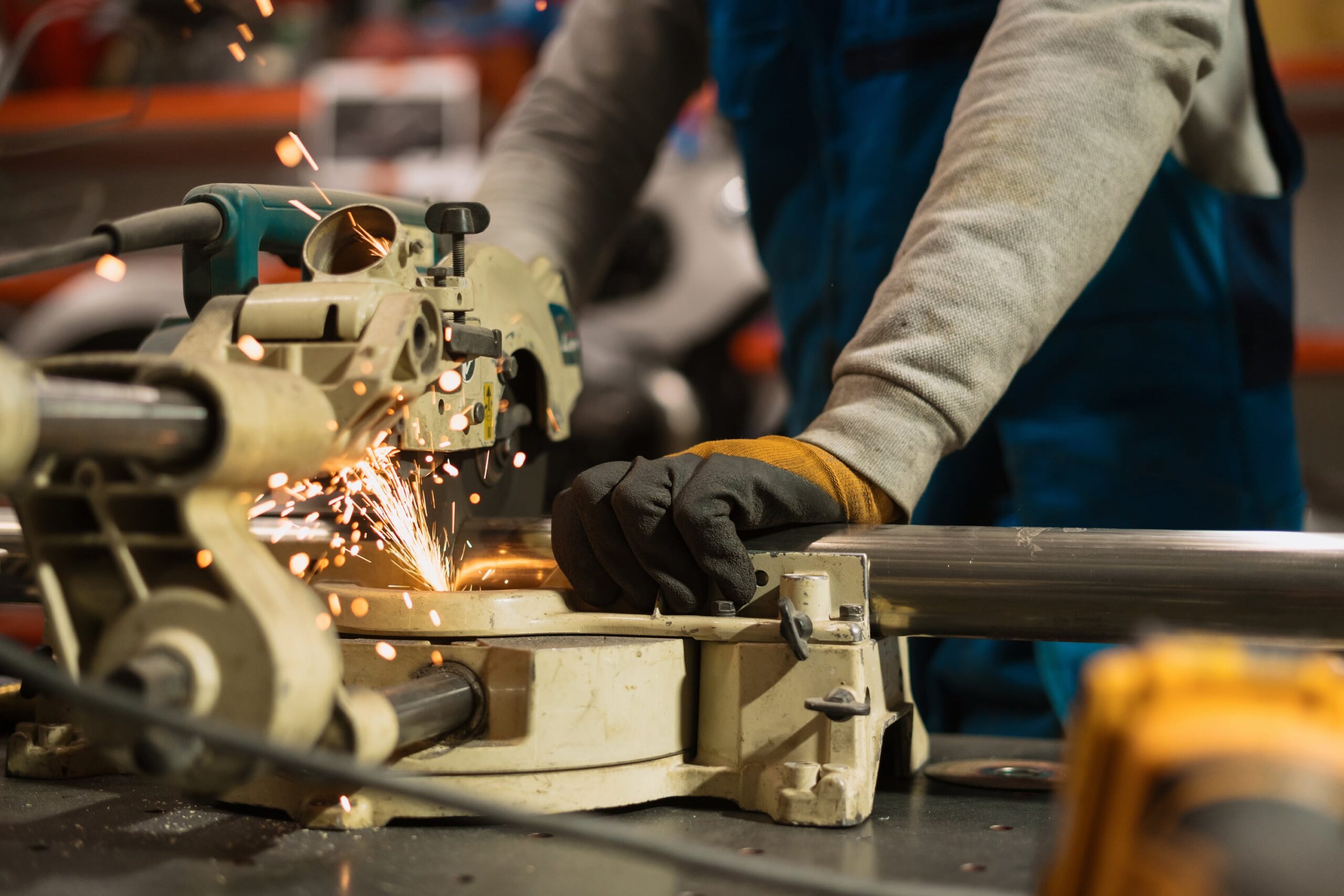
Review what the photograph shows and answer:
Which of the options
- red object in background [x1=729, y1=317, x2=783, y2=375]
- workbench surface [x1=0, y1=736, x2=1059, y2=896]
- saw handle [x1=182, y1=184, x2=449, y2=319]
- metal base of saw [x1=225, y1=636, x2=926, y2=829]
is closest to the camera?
workbench surface [x1=0, y1=736, x2=1059, y2=896]

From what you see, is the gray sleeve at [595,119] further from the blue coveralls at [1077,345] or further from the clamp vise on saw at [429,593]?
the clamp vise on saw at [429,593]

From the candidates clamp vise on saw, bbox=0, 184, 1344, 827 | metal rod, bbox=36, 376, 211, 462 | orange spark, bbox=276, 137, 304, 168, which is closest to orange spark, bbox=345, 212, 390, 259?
clamp vise on saw, bbox=0, 184, 1344, 827

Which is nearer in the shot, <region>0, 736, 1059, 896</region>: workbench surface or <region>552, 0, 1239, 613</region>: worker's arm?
<region>0, 736, 1059, 896</region>: workbench surface

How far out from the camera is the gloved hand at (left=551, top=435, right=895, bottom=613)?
3.19ft

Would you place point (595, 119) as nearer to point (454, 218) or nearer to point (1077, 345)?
point (1077, 345)

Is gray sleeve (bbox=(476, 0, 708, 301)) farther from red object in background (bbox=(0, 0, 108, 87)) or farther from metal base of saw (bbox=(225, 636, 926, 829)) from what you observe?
red object in background (bbox=(0, 0, 108, 87))

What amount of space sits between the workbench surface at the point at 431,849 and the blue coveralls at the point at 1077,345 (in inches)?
24.6

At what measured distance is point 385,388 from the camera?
81 centimetres

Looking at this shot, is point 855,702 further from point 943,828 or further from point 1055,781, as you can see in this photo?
point 1055,781

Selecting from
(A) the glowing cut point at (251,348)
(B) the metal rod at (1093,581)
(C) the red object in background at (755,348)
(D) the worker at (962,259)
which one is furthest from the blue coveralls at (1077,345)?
(C) the red object in background at (755,348)

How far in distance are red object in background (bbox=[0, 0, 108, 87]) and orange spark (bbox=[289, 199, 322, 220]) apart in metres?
3.25

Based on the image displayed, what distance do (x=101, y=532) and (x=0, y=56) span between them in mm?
4029

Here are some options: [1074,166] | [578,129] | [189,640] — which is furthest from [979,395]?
[578,129]

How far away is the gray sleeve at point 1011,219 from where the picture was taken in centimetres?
110
